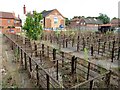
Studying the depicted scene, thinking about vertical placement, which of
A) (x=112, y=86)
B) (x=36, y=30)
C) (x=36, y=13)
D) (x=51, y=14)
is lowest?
(x=112, y=86)

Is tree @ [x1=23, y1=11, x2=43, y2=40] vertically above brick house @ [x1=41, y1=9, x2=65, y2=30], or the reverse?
brick house @ [x1=41, y1=9, x2=65, y2=30]

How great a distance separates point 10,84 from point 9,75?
829 millimetres

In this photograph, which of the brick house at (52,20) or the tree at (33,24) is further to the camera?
the brick house at (52,20)

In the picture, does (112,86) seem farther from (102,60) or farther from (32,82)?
(102,60)

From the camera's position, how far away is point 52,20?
4081cm

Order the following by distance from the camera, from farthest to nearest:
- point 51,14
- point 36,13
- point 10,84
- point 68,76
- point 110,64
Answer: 1. point 51,14
2. point 36,13
3. point 110,64
4. point 68,76
5. point 10,84

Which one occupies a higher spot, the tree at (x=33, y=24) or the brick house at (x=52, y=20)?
the brick house at (x=52, y=20)

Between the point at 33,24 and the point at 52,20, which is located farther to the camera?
the point at 52,20

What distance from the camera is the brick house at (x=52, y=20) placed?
1586 inches

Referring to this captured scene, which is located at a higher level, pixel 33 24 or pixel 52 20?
pixel 52 20

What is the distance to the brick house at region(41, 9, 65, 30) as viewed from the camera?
40.3 meters

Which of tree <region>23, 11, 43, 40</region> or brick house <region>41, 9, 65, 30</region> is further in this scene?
brick house <region>41, 9, 65, 30</region>

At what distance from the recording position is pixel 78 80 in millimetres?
4793

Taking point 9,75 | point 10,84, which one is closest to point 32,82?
point 10,84
